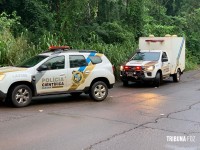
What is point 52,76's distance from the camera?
11.6m

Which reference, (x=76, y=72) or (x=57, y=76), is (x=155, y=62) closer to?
(x=76, y=72)

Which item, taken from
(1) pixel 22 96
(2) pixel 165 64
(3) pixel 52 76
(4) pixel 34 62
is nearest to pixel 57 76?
(3) pixel 52 76

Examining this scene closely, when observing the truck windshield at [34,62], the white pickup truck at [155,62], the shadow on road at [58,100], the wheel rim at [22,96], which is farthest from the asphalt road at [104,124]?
the white pickup truck at [155,62]

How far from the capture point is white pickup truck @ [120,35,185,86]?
1691cm

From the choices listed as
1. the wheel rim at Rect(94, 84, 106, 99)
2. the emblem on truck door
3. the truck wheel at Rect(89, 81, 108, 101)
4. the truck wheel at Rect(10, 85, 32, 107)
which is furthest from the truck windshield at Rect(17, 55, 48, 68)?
the wheel rim at Rect(94, 84, 106, 99)

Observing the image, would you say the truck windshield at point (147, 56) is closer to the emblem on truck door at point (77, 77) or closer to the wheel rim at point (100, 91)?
the wheel rim at point (100, 91)

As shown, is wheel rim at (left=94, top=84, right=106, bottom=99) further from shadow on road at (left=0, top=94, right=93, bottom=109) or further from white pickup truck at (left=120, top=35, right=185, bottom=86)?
white pickup truck at (left=120, top=35, right=185, bottom=86)

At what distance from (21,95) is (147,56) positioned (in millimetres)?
8552

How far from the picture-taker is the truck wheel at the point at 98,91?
1252 centimetres

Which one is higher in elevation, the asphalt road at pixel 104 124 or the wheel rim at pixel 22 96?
the wheel rim at pixel 22 96

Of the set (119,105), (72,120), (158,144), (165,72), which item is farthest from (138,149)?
(165,72)

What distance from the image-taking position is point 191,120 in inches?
370

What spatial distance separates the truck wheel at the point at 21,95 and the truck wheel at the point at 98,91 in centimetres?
233

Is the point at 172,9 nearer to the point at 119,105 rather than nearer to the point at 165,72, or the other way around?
the point at 165,72
